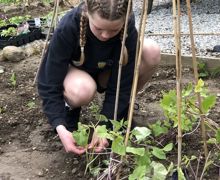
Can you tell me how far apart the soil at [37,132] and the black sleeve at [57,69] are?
23 cm

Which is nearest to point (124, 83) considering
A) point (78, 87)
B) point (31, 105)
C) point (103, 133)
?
point (78, 87)

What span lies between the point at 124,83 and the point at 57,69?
326mm

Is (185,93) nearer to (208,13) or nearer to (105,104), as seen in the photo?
(105,104)

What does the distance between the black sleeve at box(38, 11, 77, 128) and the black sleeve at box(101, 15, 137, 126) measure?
221mm

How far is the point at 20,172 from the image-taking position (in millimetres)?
2170

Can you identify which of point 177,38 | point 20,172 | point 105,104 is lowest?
point 20,172

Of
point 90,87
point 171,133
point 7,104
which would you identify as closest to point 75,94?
point 90,87

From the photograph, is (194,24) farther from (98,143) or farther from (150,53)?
(98,143)

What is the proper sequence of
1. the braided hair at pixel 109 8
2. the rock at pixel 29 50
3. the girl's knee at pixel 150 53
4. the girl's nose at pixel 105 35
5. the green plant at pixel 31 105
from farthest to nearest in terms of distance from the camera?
the rock at pixel 29 50, the green plant at pixel 31 105, the girl's knee at pixel 150 53, the girl's nose at pixel 105 35, the braided hair at pixel 109 8

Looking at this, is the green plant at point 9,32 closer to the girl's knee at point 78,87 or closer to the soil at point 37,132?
the soil at point 37,132

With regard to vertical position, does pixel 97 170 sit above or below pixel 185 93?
below

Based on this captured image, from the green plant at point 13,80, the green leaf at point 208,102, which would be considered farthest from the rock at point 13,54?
the green leaf at point 208,102

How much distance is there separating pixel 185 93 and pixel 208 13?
3751mm

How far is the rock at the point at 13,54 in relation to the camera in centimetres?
396
